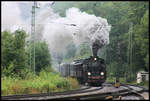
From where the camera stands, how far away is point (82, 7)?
1775 inches

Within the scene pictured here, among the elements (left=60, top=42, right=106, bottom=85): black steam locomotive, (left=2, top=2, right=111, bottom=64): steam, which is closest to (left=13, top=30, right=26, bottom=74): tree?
(left=2, top=2, right=111, bottom=64): steam

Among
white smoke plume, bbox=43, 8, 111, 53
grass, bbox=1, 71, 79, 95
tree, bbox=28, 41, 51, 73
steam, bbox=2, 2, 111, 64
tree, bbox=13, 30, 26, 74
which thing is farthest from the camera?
tree, bbox=28, 41, 51, 73

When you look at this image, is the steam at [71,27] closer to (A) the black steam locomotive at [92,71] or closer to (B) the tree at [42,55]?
(A) the black steam locomotive at [92,71]

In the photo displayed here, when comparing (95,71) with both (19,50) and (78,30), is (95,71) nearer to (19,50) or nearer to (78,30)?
(78,30)

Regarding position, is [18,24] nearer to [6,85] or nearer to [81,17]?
[81,17]

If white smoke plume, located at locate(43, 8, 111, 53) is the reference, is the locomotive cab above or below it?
below

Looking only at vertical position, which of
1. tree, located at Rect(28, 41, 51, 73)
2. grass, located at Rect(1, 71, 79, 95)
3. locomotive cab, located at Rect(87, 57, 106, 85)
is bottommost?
grass, located at Rect(1, 71, 79, 95)

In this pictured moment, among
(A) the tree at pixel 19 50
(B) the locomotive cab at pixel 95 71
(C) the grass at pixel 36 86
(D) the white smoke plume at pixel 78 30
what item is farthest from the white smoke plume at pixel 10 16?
(B) the locomotive cab at pixel 95 71

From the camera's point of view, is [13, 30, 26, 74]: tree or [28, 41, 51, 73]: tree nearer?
[13, 30, 26, 74]: tree

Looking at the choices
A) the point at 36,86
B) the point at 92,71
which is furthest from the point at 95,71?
the point at 36,86

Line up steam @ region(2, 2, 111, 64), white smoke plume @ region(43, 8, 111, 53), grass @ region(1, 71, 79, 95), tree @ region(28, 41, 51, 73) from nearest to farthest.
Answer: grass @ region(1, 71, 79, 95), steam @ region(2, 2, 111, 64), white smoke plume @ region(43, 8, 111, 53), tree @ region(28, 41, 51, 73)

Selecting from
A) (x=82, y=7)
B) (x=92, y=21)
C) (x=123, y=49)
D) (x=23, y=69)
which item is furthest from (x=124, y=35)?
(x=23, y=69)

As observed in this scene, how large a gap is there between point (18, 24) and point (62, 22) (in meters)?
3.83

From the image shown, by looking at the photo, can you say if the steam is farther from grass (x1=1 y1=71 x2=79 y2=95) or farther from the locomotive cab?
grass (x1=1 y1=71 x2=79 y2=95)
